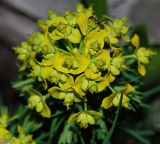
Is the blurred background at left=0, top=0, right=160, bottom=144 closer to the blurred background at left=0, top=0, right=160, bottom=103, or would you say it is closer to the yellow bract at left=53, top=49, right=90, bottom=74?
the blurred background at left=0, top=0, right=160, bottom=103

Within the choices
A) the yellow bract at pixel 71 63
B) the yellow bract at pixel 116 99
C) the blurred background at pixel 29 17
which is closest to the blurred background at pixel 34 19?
the blurred background at pixel 29 17

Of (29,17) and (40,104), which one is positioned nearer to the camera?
(40,104)

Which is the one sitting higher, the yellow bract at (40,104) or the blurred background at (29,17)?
the blurred background at (29,17)

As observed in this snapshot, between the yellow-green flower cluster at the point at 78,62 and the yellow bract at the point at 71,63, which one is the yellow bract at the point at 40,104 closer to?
the yellow-green flower cluster at the point at 78,62

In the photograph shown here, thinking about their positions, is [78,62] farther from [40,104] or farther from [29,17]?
[29,17]

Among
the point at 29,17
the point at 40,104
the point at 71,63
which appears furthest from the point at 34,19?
the point at 71,63

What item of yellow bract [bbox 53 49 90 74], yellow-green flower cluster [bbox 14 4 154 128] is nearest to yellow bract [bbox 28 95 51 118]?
yellow-green flower cluster [bbox 14 4 154 128]

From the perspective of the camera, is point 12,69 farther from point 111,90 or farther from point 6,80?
point 111,90
